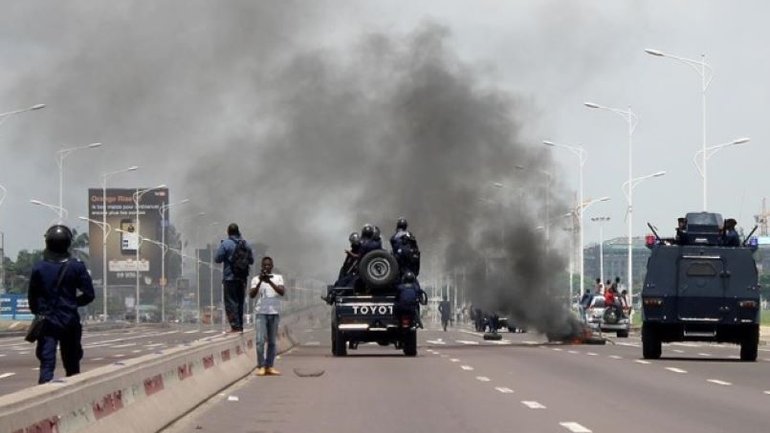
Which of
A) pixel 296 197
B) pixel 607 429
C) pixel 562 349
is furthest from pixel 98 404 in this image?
pixel 296 197

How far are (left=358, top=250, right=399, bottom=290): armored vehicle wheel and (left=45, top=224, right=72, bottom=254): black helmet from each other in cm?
1747

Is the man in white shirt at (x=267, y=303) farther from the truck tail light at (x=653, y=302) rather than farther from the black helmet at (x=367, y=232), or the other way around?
the truck tail light at (x=653, y=302)

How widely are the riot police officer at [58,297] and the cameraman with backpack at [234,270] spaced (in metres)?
12.8

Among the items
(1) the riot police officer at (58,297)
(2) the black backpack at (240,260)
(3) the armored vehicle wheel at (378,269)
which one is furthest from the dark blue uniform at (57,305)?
(3) the armored vehicle wheel at (378,269)

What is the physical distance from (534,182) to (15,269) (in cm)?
13175

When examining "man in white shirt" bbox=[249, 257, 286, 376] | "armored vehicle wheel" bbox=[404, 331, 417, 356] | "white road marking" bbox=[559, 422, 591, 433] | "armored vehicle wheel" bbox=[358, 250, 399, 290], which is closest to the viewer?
"white road marking" bbox=[559, 422, 591, 433]

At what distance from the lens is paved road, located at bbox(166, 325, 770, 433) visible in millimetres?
16781

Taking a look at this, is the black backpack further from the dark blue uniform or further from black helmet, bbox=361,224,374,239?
the dark blue uniform

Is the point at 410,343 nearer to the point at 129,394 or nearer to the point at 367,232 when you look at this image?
the point at 367,232

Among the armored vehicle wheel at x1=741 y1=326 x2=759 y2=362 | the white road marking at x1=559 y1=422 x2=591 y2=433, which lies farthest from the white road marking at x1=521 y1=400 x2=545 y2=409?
the armored vehicle wheel at x1=741 y1=326 x2=759 y2=362

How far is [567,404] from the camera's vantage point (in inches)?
773

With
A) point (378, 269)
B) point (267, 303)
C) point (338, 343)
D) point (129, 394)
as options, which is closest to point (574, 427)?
point (129, 394)

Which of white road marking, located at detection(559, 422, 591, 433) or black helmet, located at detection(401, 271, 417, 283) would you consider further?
→ black helmet, located at detection(401, 271, 417, 283)

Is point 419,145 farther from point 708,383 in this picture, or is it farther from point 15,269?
point 15,269
